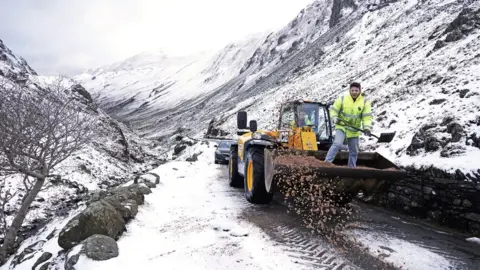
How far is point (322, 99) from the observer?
93.7 feet

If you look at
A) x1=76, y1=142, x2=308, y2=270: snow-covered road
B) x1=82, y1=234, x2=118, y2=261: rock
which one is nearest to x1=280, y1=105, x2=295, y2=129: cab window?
x1=76, y1=142, x2=308, y2=270: snow-covered road

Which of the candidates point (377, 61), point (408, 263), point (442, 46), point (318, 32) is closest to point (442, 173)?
point (408, 263)

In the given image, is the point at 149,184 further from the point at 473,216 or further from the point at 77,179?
the point at 77,179

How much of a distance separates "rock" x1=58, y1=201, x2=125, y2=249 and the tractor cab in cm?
406

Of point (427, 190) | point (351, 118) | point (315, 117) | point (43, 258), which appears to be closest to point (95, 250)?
point (43, 258)

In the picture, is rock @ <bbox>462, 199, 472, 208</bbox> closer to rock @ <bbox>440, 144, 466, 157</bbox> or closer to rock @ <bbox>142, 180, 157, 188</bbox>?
rock @ <bbox>440, 144, 466, 157</bbox>

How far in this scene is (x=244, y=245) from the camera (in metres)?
5.21

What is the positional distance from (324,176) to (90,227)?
12.0ft

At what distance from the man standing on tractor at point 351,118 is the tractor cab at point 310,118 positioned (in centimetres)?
109

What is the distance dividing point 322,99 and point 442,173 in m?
21.5

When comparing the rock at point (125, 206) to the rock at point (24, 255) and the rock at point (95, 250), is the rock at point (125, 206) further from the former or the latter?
the rock at point (24, 255)

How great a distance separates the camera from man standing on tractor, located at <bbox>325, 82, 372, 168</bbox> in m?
6.57

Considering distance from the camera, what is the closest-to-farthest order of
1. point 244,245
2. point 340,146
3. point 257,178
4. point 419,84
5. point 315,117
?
point 244,245
point 340,146
point 257,178
point 315,117
point 419,84

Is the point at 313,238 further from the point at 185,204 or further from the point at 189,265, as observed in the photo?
the point at 185,204
